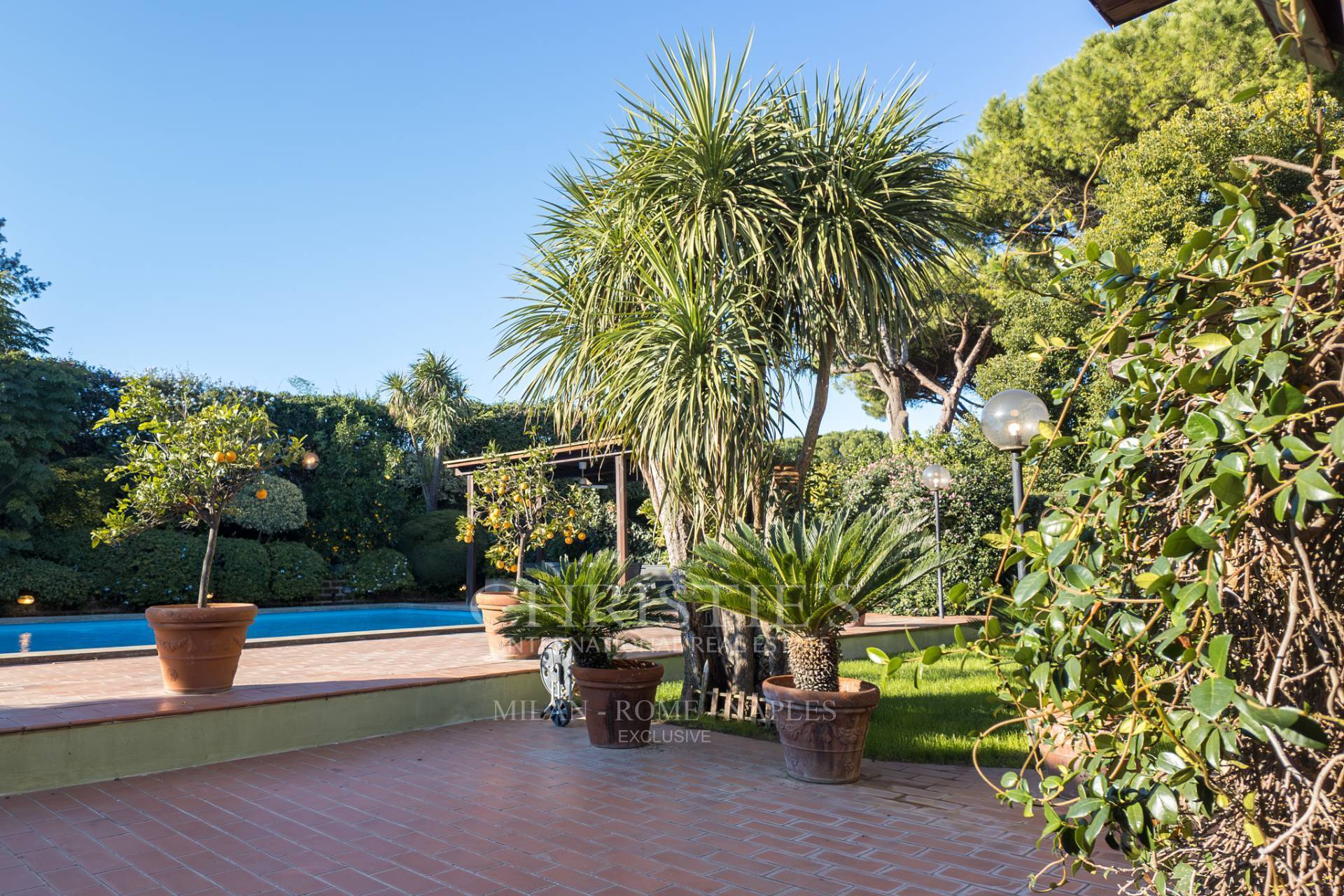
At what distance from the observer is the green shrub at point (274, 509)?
17.1m

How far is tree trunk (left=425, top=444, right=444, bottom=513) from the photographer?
20203 mm

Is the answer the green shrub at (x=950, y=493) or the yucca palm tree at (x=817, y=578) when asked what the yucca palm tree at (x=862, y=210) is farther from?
the green shrub at (x=950, y=493)

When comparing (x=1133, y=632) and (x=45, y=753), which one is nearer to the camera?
(x=1133, y=632)

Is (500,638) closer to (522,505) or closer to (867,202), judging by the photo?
(522,505)

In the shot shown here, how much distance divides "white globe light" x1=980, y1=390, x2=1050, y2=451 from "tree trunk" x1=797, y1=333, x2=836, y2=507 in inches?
50.1

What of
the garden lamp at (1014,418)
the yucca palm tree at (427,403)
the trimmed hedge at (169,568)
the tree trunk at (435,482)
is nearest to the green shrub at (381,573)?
the trimmed hedge at (169,568)

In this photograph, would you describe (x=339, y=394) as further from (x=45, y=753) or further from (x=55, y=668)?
(x=45, y=753)

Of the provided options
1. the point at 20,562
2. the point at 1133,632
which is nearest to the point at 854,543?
the point at 1133,632

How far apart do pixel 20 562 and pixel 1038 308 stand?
59.6 feet

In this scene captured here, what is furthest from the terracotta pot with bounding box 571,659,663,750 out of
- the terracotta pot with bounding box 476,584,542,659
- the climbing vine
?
the climbing vine

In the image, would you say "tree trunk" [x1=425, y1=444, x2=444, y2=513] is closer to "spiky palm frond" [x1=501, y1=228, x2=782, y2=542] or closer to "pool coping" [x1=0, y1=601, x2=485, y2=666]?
"pool coping" [x1=0, y1=601, x2=485, y2=666]

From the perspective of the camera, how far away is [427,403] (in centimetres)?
2036

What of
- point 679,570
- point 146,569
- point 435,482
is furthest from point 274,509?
point 679,570

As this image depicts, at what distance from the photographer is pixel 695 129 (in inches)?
242
